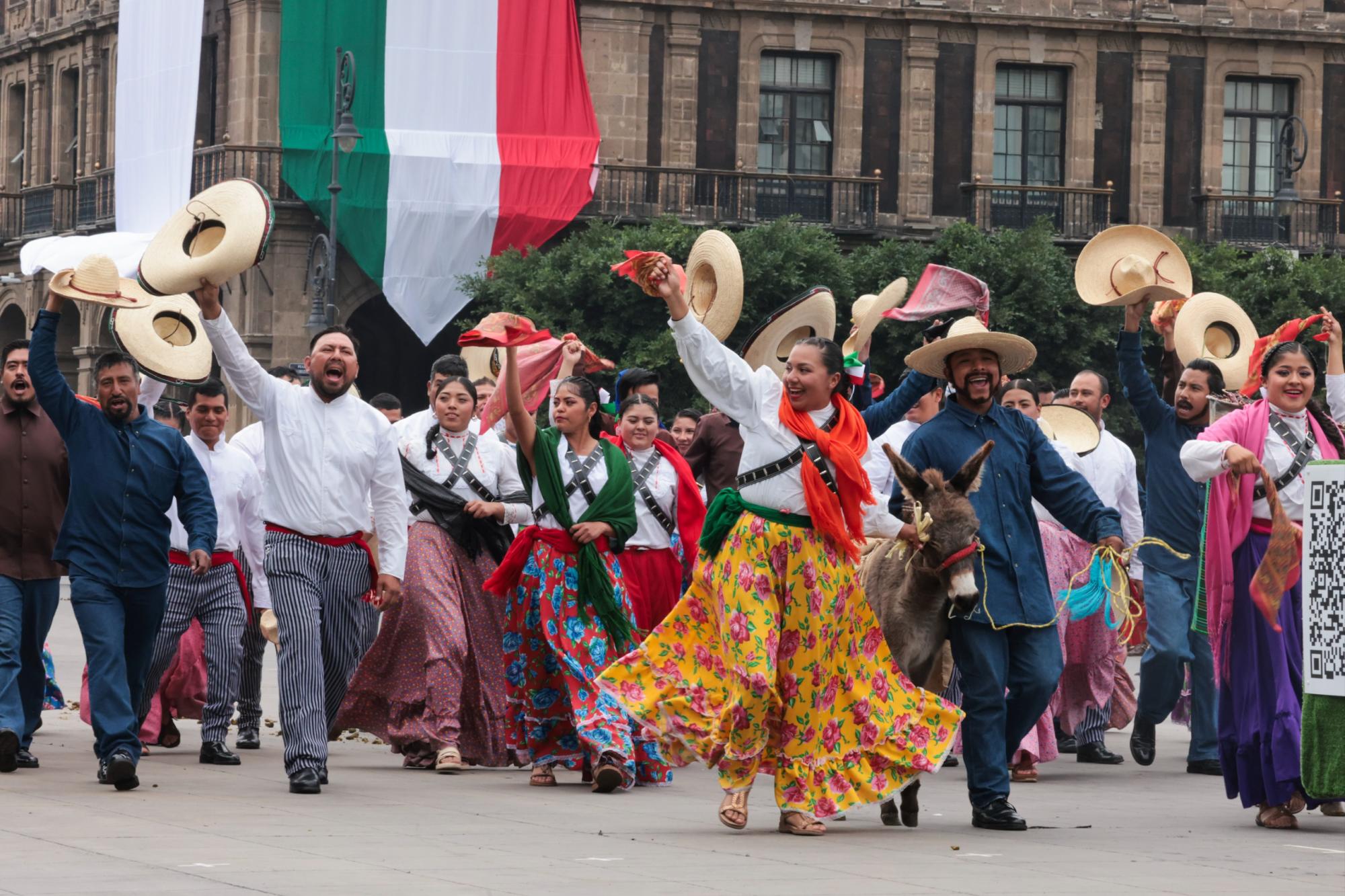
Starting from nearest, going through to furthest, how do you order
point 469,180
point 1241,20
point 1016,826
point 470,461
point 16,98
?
point 1016,826 → point 470,461 → point 469,180 → point 1241,20 → point 16,98

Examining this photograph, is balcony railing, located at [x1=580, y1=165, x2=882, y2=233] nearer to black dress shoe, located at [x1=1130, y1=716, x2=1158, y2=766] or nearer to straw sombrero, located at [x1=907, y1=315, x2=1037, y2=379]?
black dress shoe, located at [x1=1130, y1=716, x2=1158, y2=766]

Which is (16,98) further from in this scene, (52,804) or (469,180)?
(52,804)

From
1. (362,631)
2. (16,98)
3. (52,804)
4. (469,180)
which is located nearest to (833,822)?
(362,631)

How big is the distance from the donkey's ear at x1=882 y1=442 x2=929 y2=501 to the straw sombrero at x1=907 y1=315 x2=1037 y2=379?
44cm

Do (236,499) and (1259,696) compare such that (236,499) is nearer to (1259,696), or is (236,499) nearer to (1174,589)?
(1174,589)

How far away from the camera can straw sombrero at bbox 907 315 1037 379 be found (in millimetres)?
9633

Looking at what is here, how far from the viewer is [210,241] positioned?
1048 centimetres

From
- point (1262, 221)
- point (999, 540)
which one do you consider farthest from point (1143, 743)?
point (1262, 221)

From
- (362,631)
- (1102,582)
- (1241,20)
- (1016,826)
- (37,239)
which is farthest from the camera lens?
(37,239)

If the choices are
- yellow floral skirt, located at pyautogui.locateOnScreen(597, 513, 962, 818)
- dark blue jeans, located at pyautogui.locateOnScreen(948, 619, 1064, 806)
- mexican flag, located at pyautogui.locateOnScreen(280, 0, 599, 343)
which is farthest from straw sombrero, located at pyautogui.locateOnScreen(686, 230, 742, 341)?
mexican flag, located at pyautogui.locateOnScreen(280, 0, 599, 343)

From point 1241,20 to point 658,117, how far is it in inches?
408

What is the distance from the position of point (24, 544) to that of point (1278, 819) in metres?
5.62

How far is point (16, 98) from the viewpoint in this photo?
4991cm

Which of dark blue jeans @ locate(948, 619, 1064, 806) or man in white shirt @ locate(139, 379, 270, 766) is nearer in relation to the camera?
dark blue jeans @ locate(948, 619, 1064, 806)
